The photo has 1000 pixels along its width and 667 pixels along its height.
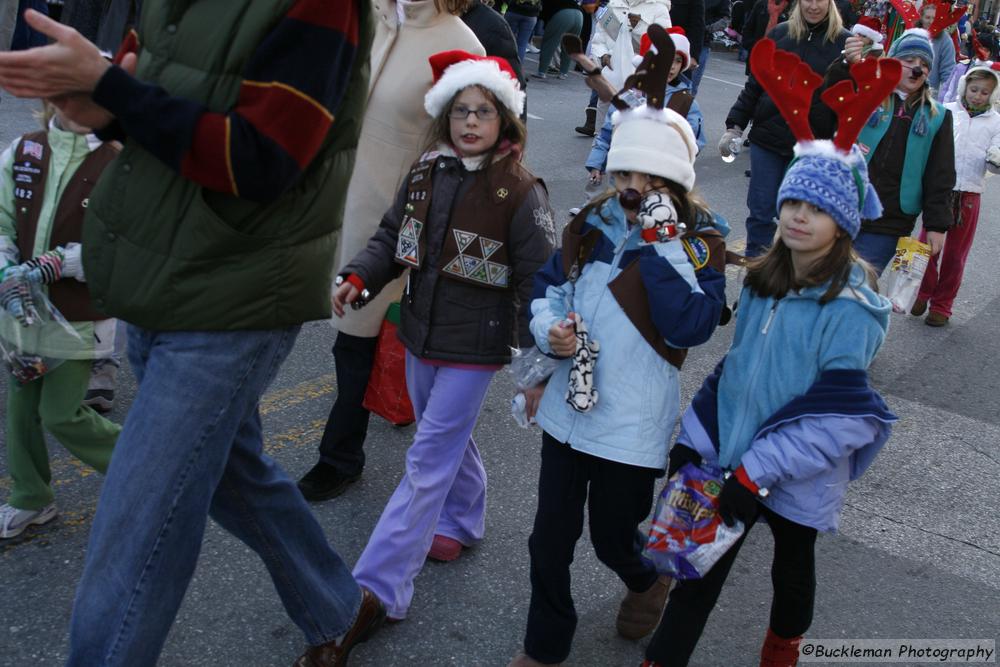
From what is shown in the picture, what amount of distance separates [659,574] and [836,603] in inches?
31.6

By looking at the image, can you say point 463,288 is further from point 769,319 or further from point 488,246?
point 769,319

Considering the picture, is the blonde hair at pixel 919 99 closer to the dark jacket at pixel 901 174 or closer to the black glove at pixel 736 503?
the dark jacket at pixel 901 174

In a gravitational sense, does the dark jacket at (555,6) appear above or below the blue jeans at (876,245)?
below

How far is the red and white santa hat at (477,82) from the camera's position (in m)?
3.30

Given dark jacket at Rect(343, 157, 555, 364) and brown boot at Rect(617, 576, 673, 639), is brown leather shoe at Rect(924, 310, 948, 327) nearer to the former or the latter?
brown boot at Rect(617, 576, 673, 639)

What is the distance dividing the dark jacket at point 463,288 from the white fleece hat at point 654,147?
388 mm

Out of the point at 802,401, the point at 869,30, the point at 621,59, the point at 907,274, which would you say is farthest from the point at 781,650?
the point at 621,59

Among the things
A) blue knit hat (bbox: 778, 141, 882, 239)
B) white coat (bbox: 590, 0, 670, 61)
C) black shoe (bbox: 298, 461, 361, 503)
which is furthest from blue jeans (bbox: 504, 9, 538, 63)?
blue knit hat (bbox: 778, 141, 882, 239)

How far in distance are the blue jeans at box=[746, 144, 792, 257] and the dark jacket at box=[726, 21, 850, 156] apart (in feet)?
0.25

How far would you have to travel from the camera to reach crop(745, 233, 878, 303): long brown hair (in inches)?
110

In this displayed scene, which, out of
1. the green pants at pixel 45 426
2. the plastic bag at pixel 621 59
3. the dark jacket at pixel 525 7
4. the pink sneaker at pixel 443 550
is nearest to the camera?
the green pants at pixel 45 426

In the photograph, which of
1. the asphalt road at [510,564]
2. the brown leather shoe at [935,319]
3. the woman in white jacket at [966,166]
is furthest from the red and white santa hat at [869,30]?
the asphalt road at [510,564]

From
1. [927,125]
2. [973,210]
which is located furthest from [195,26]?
[973,210]

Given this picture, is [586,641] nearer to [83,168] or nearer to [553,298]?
[553,298]
